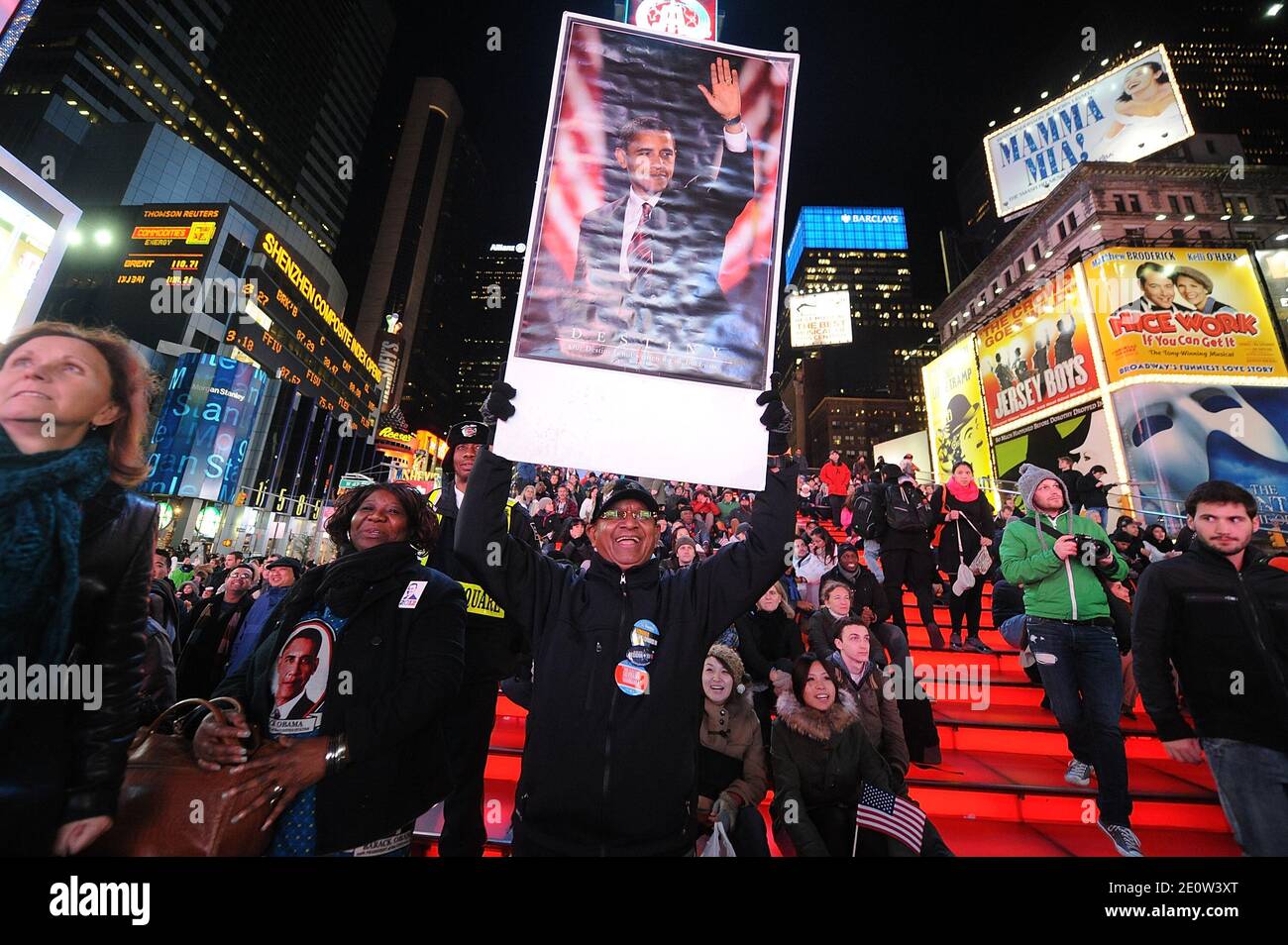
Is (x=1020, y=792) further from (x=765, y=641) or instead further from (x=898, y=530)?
(x=898, y=530)

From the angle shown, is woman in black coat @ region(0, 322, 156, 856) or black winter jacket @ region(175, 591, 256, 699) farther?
black winter jacket @ region(175, 591, 256, 699)

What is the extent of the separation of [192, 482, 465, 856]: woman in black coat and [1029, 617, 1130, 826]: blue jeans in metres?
4.07

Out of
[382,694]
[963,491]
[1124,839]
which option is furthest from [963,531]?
[382,694]

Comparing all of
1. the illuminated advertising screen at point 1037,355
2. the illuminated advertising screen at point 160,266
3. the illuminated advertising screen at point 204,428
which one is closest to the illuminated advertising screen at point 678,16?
the illuminated advertising screen at point 1037,355

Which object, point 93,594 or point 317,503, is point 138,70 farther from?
point 93,594

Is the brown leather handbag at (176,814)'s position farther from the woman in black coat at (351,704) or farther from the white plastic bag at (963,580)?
the white plastic bag at (963,580)

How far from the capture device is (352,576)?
2.22 metres

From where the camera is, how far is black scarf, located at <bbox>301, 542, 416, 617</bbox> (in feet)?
7.12

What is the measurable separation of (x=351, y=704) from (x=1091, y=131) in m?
29.9

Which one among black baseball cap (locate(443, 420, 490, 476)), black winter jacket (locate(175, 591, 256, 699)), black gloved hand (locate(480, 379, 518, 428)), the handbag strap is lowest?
black winter jacket (locate(175, 591, 256, 699))

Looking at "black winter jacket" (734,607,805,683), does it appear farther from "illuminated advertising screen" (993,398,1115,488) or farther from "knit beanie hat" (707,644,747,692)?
"illuminated advertising screen" (993,398,1115,488)

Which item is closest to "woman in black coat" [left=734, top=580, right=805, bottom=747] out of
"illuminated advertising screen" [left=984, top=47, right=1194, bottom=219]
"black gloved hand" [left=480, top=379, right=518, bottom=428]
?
"black gloved hand" [left=480, top=379, right=518, bottom=428]
